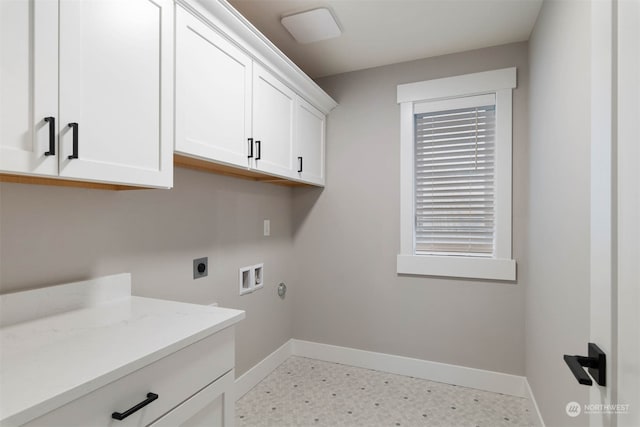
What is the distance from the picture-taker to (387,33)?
221cm

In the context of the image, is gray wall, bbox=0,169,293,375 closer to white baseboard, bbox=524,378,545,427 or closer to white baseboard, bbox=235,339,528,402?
white baseboard, bbox=235,339,528,402

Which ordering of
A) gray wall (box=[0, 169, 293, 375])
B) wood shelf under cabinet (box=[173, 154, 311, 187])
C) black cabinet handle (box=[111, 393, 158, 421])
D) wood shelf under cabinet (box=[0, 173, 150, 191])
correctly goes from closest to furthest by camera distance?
1. black cabinet handle (box=[111, 393, 158, 421])
2. wood shelf under cabinet (box=[0, 173, 150, 191])
3. gray wall (box=[0, 169, 293, 375])
4. wood shelf under cabinet (box=[173, 154, 311, 187])

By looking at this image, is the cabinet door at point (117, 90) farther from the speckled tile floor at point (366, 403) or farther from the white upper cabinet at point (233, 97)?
the speckled tile floor at point (366, 403)

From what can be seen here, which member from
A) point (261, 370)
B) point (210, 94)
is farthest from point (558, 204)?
point (261, 370)

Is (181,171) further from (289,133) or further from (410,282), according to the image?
(410,282)

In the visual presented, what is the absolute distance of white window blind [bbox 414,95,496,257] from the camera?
2428 millimetres

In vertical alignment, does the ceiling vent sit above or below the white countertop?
above

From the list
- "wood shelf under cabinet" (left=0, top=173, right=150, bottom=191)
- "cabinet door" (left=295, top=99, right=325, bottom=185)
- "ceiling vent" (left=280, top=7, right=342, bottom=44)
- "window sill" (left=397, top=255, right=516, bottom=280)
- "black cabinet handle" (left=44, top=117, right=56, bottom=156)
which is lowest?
"window sill" (left=397, top=255, right=516, bottom=280)

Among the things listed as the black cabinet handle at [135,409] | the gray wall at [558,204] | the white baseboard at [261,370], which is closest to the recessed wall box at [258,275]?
the white baseboard at [261,370]

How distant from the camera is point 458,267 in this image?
8.02 ft

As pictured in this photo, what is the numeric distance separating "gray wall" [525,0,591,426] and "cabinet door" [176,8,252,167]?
1.43 metres

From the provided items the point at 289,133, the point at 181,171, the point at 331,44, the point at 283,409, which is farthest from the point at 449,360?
the point at 331,44

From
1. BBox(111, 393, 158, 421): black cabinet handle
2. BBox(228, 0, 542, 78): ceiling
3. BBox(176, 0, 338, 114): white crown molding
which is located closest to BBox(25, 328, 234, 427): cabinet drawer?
BBox(111, 393, 158, 421): black cabinet handle

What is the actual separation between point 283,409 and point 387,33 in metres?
2.47
